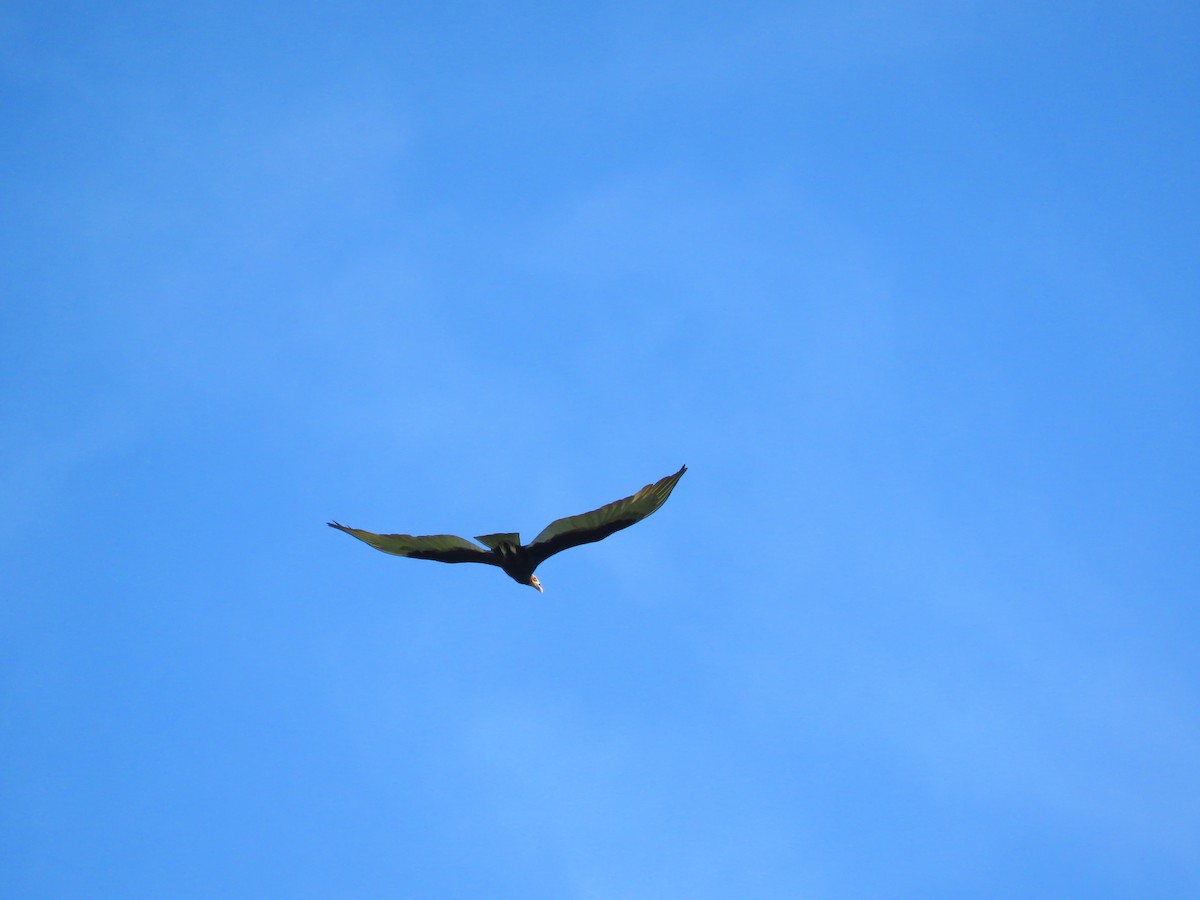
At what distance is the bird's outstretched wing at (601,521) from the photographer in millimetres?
14656

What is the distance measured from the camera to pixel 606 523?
49.7 feet

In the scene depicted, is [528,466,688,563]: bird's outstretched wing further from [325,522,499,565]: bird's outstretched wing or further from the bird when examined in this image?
[325,522,499,565]: bird's outstretched wing

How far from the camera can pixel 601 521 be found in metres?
15.1

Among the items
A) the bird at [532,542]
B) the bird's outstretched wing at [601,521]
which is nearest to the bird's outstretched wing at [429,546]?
the bird at [532,542]

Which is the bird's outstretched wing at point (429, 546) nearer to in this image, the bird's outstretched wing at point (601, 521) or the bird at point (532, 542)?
the bird at point (532, 542)

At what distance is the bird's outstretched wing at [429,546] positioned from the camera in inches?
605

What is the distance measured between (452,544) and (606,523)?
8.40 ft

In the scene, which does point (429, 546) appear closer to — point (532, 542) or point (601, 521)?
point (532, 542)

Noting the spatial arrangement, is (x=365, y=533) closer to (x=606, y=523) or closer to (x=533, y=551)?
(x=533, y=551)

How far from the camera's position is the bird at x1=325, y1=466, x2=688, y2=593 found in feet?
48.5

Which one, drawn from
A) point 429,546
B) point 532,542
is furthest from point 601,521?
point 429,546

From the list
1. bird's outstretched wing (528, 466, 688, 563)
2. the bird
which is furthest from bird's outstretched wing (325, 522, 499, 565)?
bird's outstretched wing (528, 466, 688, 563)

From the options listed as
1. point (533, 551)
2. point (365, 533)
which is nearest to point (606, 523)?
point (533, 551)

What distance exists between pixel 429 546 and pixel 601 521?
9.64 ft
